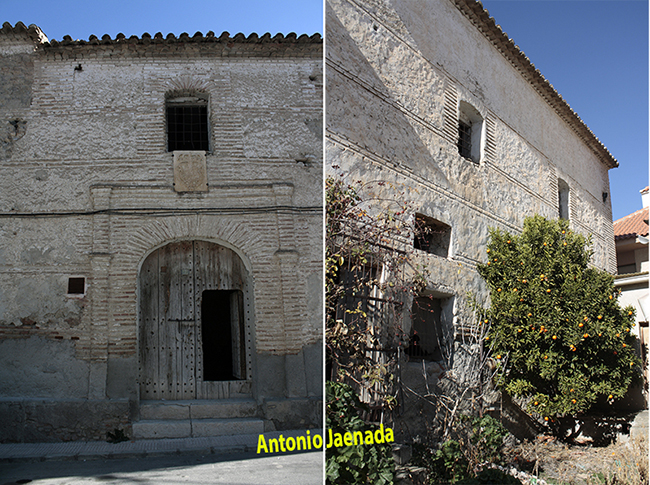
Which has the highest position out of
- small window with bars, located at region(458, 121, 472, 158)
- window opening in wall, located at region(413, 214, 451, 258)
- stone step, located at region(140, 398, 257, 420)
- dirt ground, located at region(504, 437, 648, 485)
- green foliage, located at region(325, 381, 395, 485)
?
small window with bars, located at region(458, 121, 472, 158)

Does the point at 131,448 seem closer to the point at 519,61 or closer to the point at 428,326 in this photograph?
the point at 428,326

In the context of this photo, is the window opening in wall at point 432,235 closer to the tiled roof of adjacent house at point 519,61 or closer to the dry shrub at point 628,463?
the tiled roof of adjacent house at point 519,61

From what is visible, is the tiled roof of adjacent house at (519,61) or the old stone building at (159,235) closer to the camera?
the tiled roof of adjacent house at (519,61)

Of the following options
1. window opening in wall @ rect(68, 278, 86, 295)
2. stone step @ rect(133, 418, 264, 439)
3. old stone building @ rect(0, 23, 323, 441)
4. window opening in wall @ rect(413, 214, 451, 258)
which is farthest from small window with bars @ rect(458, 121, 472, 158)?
window opening in wall @ rect(68, 278, 86, 295)

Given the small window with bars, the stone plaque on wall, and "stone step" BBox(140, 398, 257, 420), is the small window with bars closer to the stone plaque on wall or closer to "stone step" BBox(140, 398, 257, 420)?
the stone plaque on wall

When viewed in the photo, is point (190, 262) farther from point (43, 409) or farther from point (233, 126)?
point (43, 409)

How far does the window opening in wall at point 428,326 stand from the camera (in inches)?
150

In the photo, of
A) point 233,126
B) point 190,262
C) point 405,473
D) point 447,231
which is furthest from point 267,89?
point 405,473

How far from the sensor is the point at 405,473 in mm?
2631

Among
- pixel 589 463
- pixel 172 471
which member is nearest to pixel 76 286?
pixel 172 471

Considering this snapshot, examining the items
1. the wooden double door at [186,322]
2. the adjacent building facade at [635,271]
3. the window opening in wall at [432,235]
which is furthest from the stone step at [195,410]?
the adjacent building facade at [635,271]

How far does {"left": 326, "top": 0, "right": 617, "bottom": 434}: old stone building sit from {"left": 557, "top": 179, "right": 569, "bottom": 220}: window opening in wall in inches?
0.6

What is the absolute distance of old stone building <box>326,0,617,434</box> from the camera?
3.48 meters

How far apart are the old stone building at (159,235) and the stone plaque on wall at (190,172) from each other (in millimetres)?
16
